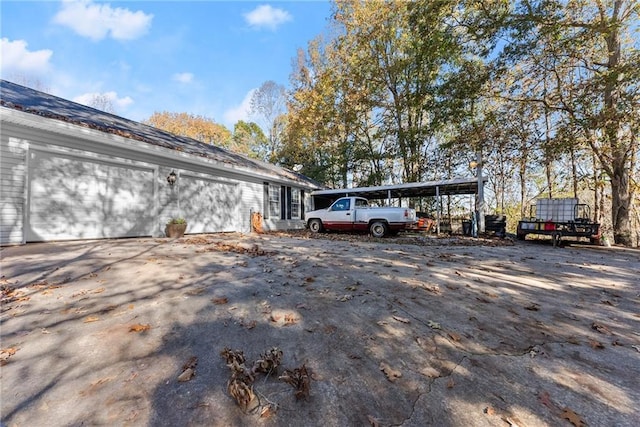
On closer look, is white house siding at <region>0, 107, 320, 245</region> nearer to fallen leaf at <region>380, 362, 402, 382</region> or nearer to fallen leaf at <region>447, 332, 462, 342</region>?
fallen leaf at <region>380, 362, 402, 382</region>

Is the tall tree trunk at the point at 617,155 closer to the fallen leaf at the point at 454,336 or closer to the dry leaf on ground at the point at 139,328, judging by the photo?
the fallen leaf at the point at 454,336

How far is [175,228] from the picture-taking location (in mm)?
9109

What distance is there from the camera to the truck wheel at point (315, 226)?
13352mm

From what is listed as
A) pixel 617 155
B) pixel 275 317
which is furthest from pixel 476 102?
pixel 275 317

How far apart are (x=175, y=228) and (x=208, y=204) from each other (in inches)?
92.3

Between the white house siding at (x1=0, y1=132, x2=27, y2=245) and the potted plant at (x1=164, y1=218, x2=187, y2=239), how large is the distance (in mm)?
3300

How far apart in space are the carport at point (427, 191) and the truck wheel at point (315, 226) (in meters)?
3.19

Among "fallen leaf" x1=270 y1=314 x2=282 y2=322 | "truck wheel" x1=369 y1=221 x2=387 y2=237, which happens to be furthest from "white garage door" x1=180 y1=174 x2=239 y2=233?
"fallen leaf" x1=270 y1=314 x2=282 y2=322

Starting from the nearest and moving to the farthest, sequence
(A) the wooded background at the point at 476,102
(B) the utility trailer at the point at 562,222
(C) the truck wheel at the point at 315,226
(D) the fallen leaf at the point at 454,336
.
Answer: (D) the fallen leaf at the point at 454,336 < (B) the utility trailer at the point at 562,222 < (A) the wooded background at the point at 476,102 < (C) the truck wheel at the point at 315,226

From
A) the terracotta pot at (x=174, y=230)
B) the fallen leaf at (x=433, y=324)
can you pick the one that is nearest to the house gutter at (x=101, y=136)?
the terracotta pot at (x=174, y=230)

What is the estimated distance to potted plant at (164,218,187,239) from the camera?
9102 mm

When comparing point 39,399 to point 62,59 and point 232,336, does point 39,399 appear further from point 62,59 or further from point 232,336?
point 62,59

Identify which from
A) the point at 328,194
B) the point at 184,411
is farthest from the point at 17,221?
the point at 328,194

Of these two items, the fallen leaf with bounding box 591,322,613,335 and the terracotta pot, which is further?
the terracotta pot
